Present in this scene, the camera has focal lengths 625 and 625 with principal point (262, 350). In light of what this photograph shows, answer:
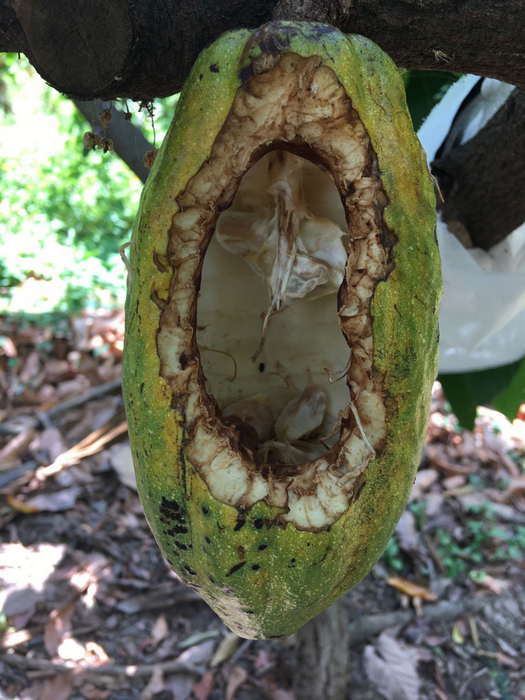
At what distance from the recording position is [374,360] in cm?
75

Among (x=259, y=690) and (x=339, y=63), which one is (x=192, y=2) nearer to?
(x=339, y=63)

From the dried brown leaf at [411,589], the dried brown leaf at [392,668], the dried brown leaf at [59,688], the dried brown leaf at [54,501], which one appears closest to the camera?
the dried brown leaf at [59,688]

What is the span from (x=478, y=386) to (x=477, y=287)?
318mm

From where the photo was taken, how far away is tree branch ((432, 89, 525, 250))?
1.17m

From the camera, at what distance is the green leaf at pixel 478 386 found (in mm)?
1608

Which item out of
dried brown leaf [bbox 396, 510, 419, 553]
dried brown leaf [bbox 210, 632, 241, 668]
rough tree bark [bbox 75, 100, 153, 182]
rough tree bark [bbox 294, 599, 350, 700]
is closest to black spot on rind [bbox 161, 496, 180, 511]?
rough tree bark [bbox 75, 100, 153, 182]

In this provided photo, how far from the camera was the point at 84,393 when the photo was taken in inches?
112

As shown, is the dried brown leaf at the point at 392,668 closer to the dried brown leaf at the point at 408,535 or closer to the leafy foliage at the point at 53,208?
the dried brown leaf at the point at 408,535

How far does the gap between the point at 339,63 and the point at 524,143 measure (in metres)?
0.59

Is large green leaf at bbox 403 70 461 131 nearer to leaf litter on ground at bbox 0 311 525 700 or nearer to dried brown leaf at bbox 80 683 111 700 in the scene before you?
leaf litter on ground at bbox 0 311 525 700

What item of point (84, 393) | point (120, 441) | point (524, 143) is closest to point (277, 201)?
point (524, 143)

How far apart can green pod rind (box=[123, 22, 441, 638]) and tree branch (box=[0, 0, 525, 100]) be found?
6 cm

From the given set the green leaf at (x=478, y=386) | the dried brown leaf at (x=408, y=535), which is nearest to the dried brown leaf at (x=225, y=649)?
the dried brown leaf at (x=408, y=535)

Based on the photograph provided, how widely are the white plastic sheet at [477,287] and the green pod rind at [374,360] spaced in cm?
65
